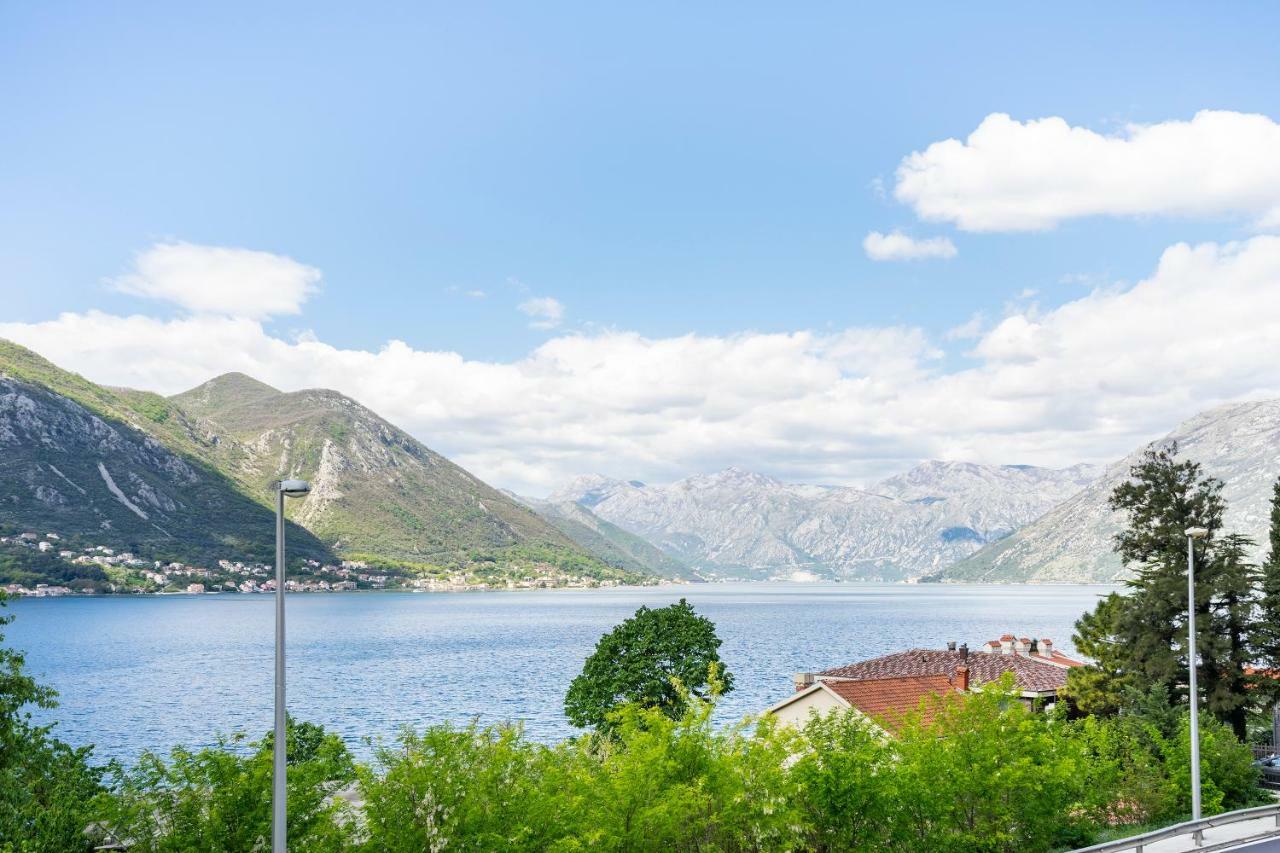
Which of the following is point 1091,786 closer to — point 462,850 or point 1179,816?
point 1179,816

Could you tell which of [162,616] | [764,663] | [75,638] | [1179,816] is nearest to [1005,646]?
[1179,816]

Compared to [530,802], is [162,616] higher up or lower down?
lower down

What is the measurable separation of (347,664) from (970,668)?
87603 mm

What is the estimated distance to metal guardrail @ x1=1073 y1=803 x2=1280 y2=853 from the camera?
20359 millimetres

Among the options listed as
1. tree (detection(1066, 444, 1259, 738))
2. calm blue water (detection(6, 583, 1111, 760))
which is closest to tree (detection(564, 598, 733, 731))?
calm blue water (detection(6, 583, 1111, 760))

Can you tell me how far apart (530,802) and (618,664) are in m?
38.8

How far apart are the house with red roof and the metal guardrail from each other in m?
4.49

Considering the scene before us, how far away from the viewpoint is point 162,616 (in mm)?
184875

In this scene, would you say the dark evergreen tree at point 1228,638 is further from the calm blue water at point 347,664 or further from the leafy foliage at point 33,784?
the leafy foliage at point 33,784

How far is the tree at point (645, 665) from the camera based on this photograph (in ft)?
176

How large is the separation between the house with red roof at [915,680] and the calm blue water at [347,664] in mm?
7776

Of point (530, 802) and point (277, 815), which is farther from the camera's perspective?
point (530, 802)

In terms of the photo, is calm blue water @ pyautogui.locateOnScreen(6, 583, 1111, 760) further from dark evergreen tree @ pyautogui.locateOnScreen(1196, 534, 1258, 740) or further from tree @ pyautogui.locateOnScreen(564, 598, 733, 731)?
tree @ pyautogui.locateOnScreen(564, 598, 733, 731)

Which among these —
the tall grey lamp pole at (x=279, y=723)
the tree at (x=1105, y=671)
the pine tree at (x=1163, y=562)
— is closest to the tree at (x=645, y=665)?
the tree at (x=1105, y=671)
